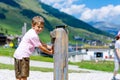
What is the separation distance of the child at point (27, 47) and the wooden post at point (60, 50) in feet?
0.61

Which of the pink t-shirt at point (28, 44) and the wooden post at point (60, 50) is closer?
the pink t-shirt at point (28, 44)

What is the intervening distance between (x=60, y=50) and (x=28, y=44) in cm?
75

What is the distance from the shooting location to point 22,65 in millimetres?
9445

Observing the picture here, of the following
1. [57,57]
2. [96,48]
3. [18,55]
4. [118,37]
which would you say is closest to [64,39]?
[57,57]

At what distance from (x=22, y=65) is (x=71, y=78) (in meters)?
10.7

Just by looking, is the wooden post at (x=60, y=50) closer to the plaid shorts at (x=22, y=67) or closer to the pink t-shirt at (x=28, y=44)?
the pink t-shirt at (x=28, y=44)

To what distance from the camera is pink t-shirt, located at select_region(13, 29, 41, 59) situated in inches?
357

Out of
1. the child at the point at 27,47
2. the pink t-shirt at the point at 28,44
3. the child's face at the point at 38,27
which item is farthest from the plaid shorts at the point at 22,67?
the child's face at the point at 38,27

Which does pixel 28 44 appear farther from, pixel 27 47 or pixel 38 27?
pixel 38 27

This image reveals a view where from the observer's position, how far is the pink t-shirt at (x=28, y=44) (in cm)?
908

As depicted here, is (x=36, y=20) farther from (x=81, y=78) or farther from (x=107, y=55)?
(x=107, y=55)

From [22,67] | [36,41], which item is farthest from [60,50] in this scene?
[22,67]

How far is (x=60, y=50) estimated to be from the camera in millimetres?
9281

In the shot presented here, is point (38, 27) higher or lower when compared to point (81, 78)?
higher
